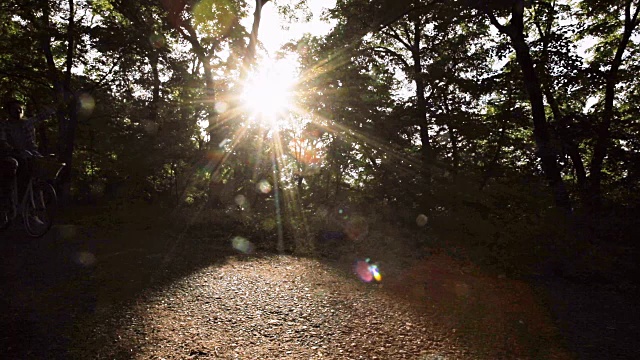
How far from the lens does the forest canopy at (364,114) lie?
333 inches

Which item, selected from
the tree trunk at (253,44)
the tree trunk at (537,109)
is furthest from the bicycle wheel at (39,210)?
the tree trunk at (537,109)

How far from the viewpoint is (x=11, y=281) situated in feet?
12.3

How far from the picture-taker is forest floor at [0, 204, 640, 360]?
2.69 metres

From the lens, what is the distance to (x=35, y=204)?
5941 millimetres

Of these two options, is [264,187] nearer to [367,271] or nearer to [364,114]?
[364,114]

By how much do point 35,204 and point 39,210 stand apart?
0.38 ft

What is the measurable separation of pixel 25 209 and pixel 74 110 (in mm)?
9494

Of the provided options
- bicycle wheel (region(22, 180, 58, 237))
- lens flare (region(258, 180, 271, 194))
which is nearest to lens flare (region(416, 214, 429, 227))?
lens flare (region(258, 180, 271, 194))

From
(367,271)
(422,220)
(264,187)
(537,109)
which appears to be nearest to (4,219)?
(367,271)

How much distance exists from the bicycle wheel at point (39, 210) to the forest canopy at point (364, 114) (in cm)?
426

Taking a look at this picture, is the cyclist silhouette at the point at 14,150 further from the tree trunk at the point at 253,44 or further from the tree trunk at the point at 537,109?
the tree trunk at the point at 537,109

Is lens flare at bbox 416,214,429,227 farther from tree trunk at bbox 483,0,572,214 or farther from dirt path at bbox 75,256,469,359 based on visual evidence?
dirt path at bbox 75,256,469,359

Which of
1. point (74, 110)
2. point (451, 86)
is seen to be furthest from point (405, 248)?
point (74, 110)

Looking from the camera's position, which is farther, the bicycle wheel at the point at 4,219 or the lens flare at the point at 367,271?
the bicycle wheel at the point at 4,219
